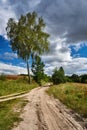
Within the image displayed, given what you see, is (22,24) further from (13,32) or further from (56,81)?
(56,81)

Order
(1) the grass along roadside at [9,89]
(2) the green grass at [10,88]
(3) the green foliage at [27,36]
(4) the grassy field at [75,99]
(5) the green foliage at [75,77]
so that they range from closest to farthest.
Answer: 1. (4) the grassy field at [75,99]
2. (1) the grass along roadside at [9,89]
3. (2) the green grass at [10,88]
4. (3) the green foliage at [27,36]
5. (5) the green foliage at [75,77]

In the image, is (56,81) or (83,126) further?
(56,81)

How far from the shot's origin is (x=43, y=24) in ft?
162

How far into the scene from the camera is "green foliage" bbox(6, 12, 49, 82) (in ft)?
157

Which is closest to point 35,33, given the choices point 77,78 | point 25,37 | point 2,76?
point 25,37

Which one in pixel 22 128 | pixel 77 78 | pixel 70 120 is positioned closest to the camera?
pixel 22 128

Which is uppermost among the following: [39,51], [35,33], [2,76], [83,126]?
[35,33]

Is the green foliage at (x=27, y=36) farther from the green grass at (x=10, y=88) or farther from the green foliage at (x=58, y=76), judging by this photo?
the green foliage at (x=58, y=76)

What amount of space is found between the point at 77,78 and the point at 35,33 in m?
71.5

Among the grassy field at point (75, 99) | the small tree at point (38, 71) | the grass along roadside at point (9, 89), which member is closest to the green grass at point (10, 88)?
the grass along roadside at point (9, 89)

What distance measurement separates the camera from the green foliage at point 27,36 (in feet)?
157

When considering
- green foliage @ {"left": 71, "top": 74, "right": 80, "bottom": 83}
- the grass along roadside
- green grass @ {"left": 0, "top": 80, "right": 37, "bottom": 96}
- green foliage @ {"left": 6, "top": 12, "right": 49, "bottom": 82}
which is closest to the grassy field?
the grass along roadside

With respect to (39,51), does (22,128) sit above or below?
below

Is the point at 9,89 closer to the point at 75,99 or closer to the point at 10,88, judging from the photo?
the point at 10,88
